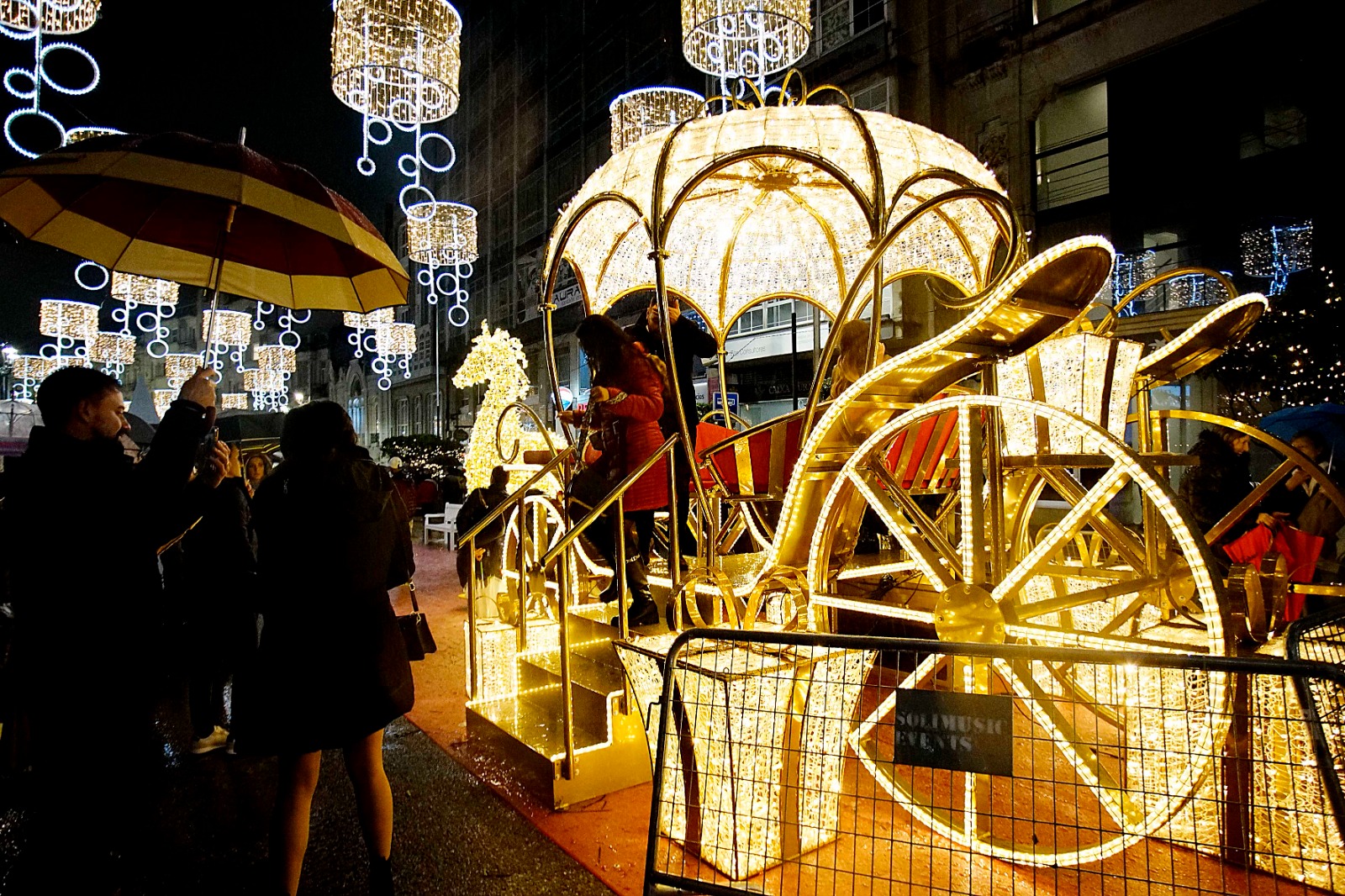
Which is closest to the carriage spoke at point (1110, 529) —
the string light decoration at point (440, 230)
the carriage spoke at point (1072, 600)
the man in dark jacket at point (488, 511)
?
the carriage spoke at point (1072, 600)

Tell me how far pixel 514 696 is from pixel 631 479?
5.71 ft

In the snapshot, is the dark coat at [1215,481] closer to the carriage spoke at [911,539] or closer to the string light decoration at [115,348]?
the carriage spoke at [911,539]

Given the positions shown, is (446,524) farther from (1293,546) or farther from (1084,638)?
(1084,638)

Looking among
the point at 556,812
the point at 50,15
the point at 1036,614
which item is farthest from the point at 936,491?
the point at 50,15

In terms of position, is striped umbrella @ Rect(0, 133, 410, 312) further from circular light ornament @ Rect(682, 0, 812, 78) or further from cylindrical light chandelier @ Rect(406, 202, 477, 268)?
cylindrical light chandelier @ Rect(406, 202, 477, 268)

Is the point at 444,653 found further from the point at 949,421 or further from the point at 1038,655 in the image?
the point at 1038,655

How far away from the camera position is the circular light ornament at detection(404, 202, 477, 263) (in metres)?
11.3

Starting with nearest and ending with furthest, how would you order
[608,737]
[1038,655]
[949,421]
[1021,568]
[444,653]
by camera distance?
1. [1038,655]
2. [1021,568]
3. [608,737]
4. [949,421]
5. [444,653]

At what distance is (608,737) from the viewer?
3.69m

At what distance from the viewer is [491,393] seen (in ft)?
42.8

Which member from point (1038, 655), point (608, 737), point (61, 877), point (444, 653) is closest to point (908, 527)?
point (1038, 655)

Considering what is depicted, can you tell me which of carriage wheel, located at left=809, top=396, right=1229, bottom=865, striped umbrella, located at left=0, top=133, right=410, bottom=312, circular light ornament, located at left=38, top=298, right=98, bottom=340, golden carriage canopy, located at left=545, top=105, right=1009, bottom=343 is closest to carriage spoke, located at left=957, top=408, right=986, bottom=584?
carriage wheel, located at left=809, top=396, right=1229, bottom=865

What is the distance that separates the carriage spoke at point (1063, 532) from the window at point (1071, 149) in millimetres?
12665

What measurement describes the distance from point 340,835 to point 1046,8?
52.5 feet
